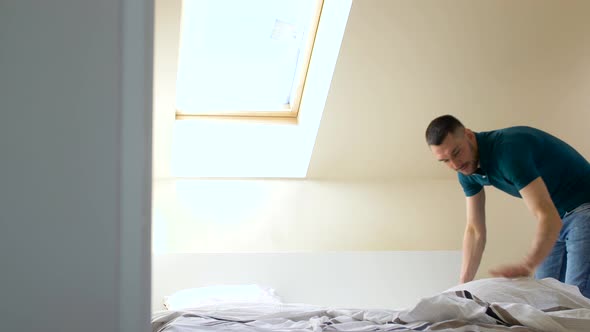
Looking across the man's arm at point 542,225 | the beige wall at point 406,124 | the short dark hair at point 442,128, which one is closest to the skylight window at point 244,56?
the beige wall at point 406,124

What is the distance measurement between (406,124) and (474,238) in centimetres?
130

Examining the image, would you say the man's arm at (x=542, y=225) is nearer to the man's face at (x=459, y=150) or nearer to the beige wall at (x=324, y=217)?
the man's face at (x=459, y=150)

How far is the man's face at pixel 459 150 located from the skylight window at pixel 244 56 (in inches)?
54.6

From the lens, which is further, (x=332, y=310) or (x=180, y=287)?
(x=180, y=287)

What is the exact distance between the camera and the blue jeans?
2096 millimetres

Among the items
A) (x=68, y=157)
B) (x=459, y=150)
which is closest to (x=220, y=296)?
(x=459, y=150)

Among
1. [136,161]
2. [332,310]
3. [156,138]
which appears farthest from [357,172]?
[136,161]

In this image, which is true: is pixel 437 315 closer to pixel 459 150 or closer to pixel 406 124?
pixel 459 150

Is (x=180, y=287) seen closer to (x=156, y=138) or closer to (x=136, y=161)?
(x=156, y=138)

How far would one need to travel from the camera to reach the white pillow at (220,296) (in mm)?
2975

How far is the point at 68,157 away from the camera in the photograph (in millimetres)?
722

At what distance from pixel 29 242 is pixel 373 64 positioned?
9.10ft

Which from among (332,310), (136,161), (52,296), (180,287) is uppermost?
(136,161)

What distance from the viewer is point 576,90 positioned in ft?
12.4
